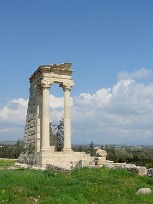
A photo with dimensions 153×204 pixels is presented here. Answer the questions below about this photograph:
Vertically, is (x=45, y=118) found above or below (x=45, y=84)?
below

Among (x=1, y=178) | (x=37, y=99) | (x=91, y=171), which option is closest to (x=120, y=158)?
(x=37, y=99)

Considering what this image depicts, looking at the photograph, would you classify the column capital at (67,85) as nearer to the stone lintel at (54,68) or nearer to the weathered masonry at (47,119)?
the weathered masonry at (47,119)

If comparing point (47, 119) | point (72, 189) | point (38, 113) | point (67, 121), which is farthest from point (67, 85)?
point (72, 189)

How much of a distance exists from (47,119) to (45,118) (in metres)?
0.24

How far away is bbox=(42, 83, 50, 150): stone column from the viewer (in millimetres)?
34969

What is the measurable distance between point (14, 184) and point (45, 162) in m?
16.1

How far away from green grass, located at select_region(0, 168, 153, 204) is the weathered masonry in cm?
1356

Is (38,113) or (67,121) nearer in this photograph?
(67,121)

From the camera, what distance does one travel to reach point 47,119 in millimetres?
35781

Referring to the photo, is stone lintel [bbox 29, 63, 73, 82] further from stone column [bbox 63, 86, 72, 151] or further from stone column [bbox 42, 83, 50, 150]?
stone column [bbox 63, 86, 72, 151]

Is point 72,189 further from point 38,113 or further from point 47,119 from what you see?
point 38,113

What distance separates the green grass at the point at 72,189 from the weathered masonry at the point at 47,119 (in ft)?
44.5

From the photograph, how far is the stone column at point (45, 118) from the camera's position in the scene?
34969 mm

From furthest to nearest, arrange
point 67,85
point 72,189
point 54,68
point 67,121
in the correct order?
point 67,85 → point 67,121 → point 54,68 → point 72,189
